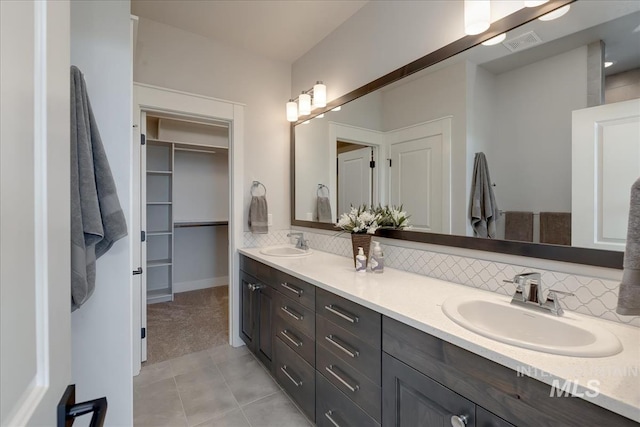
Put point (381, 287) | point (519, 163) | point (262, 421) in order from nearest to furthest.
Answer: point (519, 163) < point (381, 287) < point (262, 421)

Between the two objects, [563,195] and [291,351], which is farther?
[291,351]

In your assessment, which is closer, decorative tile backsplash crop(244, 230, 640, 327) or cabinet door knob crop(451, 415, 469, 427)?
cabinet door knob crop(451, 415, 469, 427)

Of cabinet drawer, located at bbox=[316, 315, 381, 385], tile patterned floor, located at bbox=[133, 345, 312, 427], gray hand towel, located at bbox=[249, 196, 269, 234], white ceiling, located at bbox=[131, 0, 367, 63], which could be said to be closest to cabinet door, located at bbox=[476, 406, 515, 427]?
cabinet drawer, located at bbox=[316, 315, 381, 385]

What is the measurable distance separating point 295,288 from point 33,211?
143 centimetres

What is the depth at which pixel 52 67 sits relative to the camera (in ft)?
1.68

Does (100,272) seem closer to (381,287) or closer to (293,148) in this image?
(381,287)

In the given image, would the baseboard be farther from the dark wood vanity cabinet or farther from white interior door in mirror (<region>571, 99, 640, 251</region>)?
white interior door in mirror (<region>571, 99, 640, 251</region>)

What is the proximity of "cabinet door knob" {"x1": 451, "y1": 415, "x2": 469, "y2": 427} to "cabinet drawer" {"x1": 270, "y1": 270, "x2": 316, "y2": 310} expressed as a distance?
0.83 m

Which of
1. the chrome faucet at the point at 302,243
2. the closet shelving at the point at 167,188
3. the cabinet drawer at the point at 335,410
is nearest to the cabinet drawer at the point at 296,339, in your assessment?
the cabinet drawer at the point at 335,410

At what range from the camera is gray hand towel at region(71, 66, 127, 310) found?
3.22 feet

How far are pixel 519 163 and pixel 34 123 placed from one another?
1603 millimetres

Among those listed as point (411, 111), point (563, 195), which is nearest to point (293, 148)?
point (411, 111)

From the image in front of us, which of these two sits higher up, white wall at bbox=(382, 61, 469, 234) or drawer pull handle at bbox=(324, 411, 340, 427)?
white wall at bbox=(382, 61, 469, 234)

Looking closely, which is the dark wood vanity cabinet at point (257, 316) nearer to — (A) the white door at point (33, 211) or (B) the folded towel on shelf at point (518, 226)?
(B) the folded towel on shelf at point (518, 226)
